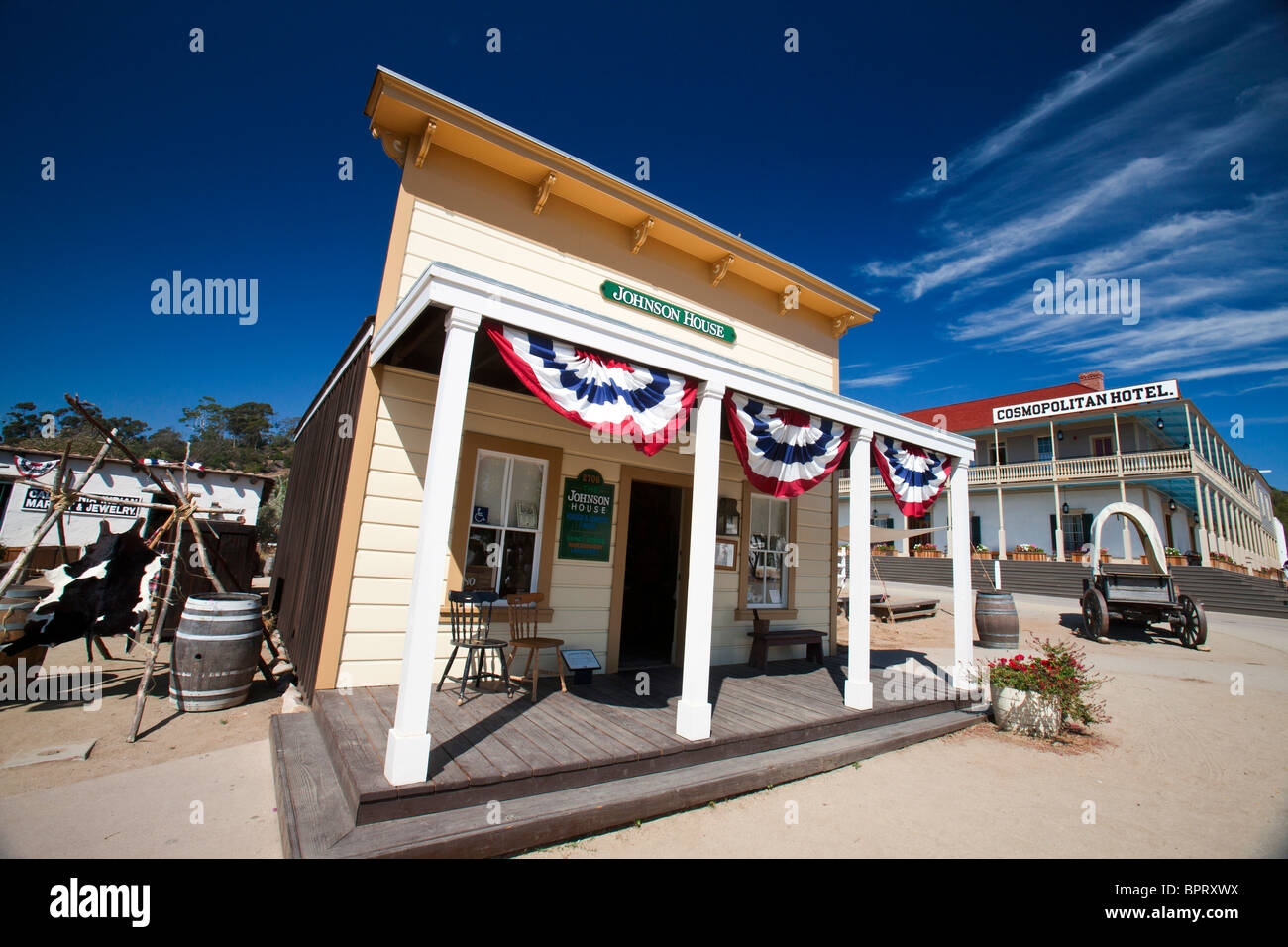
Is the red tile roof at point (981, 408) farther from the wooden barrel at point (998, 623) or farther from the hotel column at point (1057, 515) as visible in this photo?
the wooden barrel at point (998, 623)

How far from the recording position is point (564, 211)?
6156 mm

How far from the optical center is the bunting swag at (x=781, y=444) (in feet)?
15.7

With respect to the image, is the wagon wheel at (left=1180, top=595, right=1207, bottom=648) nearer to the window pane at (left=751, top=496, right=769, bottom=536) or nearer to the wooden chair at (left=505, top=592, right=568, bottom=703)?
the window pane at (left=751, top=496, right=769, bottom=536)

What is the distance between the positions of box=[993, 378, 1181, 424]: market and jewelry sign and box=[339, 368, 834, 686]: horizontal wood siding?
22302 millimetres

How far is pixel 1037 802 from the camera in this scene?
151 inches

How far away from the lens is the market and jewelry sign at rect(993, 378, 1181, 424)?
20.3 meters

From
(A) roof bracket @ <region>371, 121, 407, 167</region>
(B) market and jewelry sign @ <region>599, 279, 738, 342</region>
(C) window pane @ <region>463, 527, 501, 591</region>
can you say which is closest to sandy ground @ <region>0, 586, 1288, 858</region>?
(C) window pane @ <region>463, 527, 501, 591</region>

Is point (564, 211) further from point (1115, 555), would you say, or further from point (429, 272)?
point (1115, 555)

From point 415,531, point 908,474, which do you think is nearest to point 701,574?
point 415,531

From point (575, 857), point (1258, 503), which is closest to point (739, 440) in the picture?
point (575, 857)

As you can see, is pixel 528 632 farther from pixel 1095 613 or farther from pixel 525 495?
pixel 1095 613

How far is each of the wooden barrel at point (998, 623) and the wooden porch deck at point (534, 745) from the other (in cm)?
526

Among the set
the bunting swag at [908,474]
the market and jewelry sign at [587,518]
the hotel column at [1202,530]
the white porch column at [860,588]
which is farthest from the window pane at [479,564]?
the hotel column at [1202,530]

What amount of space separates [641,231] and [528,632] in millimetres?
4723
